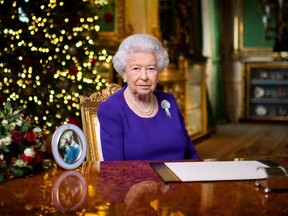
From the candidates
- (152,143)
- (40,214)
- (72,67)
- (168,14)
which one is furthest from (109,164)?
(168,14)

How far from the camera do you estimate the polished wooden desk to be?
126 cm

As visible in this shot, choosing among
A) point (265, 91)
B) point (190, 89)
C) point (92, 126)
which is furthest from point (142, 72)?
point (265, 91)

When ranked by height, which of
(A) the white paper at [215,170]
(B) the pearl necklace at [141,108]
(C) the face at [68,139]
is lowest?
(A) the white paper at [215,170]

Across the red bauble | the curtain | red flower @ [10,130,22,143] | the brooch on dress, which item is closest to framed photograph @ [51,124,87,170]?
red flower @ [10,130,22,143]

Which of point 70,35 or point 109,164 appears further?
point 70,35

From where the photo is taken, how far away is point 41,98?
15.3ft

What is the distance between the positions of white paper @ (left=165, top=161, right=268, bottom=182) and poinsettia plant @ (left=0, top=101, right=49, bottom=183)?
0.48m

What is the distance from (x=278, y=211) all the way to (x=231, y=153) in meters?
4.98

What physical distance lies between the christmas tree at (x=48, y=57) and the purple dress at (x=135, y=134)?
230cm

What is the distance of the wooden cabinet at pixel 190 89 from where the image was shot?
6.55m

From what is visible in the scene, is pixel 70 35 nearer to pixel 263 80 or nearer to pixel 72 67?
pixel 72 67

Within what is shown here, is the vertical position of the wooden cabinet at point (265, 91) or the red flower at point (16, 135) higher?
the red flower at point (16, 135)

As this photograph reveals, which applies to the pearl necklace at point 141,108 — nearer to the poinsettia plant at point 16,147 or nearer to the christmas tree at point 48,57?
the poinsettia plant at point 16,147

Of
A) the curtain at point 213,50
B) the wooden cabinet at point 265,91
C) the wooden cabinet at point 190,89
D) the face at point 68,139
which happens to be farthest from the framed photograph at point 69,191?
the wooden cabinet at point 265,91
